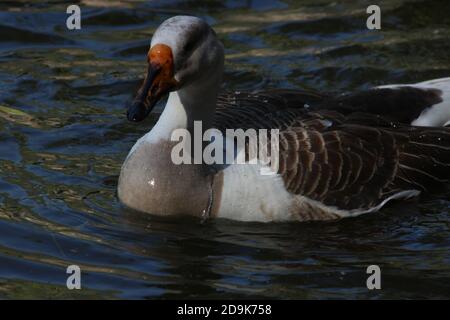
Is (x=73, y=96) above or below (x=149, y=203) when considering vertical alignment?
above

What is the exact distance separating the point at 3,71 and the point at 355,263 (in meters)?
5.35

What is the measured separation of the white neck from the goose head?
0.10m

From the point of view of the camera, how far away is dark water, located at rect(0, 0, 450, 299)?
26.2 ft

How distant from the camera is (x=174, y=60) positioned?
825 centimetres

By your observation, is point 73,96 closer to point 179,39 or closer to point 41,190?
point 41,190

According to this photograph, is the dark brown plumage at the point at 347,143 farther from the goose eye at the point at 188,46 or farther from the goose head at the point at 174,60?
the goose eye at the point at 188,46

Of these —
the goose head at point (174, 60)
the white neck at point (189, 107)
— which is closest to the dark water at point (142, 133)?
the white neck at point (189, 107)

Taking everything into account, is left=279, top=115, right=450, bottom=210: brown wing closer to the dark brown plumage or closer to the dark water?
the dark brown plumage
